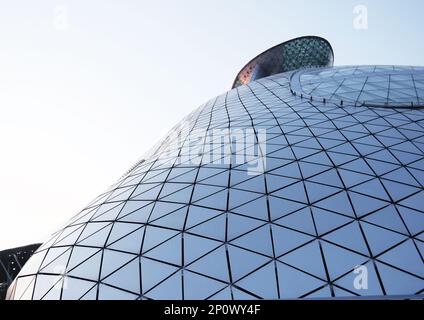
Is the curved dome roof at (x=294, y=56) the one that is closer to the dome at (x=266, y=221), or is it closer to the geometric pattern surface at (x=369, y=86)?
the geometric pattern surface at (x=369, y=86)

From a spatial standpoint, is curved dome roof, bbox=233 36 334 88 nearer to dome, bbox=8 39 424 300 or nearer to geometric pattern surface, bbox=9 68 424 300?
dome, bbox=8 39 424 300

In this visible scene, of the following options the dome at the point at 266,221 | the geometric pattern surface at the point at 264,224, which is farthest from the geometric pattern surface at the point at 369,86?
the geometric pattern surface at the point at 264,224

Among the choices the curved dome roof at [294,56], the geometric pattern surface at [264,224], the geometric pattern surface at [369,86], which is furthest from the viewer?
the curved dome roof at [294,56]

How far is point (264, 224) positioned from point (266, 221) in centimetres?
18

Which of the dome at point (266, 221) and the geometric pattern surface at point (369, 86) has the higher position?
the geometric pattern surface at point (369, 86)

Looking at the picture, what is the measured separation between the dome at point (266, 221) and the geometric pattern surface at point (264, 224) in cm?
5

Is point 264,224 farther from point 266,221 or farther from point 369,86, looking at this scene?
point 369,86

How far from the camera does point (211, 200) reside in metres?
Answer: 13.0

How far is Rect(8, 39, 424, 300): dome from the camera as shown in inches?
366

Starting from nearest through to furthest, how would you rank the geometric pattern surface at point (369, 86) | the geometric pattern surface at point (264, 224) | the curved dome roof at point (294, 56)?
the geometric pattern surface at point (264, 224) → the geometric pattern surface at point (369, 86) → the curved dome roof at point (294, 56)

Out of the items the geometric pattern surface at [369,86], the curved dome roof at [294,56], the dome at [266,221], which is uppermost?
the curved dome roof at [294,56]

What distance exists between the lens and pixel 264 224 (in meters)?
11.1

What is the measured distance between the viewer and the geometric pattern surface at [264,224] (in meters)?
9.28
